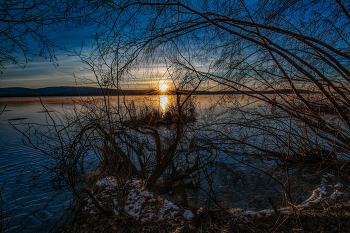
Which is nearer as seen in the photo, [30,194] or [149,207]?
[149,207]

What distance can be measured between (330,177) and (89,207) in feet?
21.8

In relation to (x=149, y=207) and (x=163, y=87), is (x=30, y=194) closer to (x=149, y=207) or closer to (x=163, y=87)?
(x=149, y=207)

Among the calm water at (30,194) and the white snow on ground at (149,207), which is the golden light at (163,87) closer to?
the calm water at (30,194)

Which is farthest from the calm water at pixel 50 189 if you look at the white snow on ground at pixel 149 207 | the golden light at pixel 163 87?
the white snow on ground at pixel 149 207

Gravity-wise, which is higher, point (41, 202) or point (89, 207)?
point (89, 207)

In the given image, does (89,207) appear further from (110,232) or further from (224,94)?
(224,94)

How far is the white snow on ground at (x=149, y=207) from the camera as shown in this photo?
3120 millimetres

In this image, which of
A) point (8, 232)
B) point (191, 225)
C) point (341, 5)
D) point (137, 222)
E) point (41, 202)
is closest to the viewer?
point (341, 5)

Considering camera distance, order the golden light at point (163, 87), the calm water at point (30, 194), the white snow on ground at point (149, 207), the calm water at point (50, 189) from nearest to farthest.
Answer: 1. the golden light at point (163, 87)
2. the white snow on ground at point (149, 207)
3. the calm water at point (30, 194)
4. the calm water at point (50, 189)

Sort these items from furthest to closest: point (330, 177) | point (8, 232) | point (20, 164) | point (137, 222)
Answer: point (20, 164) < point (330, 177) < point (8, 232) < point (137, 222)

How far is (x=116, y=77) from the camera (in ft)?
9.82

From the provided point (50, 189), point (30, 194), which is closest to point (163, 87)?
point (50, 189)

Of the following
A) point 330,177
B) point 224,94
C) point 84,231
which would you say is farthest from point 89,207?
point 330,177

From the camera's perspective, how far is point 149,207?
3.41 meters
